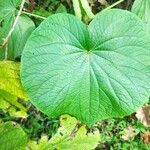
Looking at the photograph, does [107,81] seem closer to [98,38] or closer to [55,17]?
[98,38]

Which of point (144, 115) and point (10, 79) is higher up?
point (10, 79)

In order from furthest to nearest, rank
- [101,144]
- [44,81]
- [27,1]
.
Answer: [101,144] < [27,1] < [44,81]

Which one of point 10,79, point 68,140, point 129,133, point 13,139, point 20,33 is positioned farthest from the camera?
point 129,133

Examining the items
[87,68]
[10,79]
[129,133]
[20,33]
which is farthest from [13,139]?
[129,133]

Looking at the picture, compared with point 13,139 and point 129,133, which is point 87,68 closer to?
point 13,139

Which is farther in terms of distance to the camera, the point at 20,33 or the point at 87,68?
the point at 20,33

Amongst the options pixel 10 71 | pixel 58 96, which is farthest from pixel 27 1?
pixel 58 96
